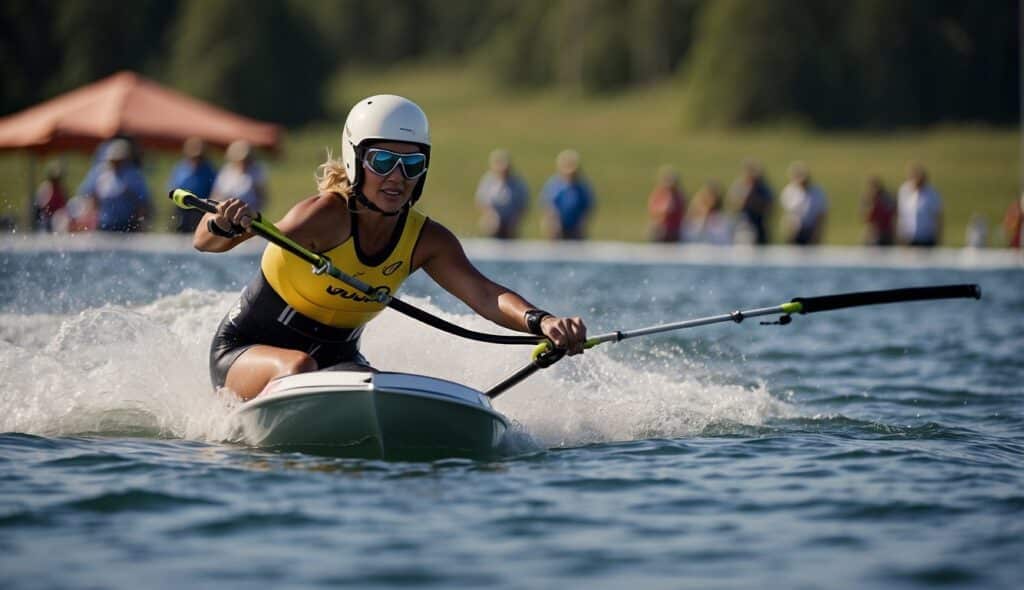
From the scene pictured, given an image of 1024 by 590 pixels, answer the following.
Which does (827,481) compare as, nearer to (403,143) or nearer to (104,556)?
(403,143)

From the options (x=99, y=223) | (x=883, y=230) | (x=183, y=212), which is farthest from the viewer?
(x=883, y=230)

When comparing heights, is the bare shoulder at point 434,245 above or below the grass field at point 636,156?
below

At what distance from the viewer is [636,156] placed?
62.6 meters

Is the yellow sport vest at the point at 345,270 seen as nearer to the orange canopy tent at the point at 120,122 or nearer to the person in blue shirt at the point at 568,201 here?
the orange canopy tent at the point at 120,122

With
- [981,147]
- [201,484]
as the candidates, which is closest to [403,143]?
[201,484]

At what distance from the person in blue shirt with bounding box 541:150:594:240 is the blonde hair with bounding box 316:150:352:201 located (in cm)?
1842

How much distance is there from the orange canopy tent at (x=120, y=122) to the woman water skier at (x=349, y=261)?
55.7 ft

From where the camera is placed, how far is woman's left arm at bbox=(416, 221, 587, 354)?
8156 mm

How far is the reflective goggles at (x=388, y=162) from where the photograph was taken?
25.7 feet

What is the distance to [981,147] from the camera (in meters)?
58.9

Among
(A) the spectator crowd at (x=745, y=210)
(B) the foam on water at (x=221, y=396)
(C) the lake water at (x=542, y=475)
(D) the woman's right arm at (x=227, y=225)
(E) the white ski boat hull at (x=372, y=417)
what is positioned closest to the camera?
(C) the lake water at (x=542, y=475)

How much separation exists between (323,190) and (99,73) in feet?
177

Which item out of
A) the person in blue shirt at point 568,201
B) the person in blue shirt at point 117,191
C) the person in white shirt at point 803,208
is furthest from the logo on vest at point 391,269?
the person in white shirt at point 803,208

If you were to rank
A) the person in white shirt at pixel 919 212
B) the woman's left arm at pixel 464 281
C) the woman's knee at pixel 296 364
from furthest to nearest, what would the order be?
the person in white shirt at pixel 919 212 < the woman's left arm at pixel 464 281 < the woman's knee at pixel 296 364
